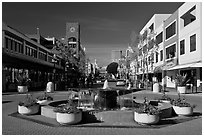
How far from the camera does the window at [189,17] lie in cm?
3295

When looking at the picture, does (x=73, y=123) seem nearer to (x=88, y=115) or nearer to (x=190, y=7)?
(x=88, y=115)

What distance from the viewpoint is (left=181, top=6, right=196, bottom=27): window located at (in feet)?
108

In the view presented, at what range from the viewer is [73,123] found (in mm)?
8586

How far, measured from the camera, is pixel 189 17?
116ft

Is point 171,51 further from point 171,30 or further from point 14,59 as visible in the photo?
point 14,59

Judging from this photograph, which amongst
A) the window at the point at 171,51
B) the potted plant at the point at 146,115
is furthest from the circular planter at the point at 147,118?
the window at the point at 171,51

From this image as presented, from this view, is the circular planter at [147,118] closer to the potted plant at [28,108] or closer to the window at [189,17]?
the potted plant at [28,108]

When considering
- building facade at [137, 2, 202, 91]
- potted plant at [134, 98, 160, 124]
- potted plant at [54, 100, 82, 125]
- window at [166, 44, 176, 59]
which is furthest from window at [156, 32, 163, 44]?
potted plant at [54, 100, 82, 125]

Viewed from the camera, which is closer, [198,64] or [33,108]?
[33,108]


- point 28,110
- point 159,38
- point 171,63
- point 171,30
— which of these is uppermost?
point 171,30

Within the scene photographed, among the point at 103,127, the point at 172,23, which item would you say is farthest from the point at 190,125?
the point at 172,23

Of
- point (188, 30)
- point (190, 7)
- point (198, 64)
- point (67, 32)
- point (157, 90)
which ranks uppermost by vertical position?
point (67, 32)

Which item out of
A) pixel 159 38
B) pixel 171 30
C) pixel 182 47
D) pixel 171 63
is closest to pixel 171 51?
pixel 171 63

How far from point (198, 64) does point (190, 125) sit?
20.1m
